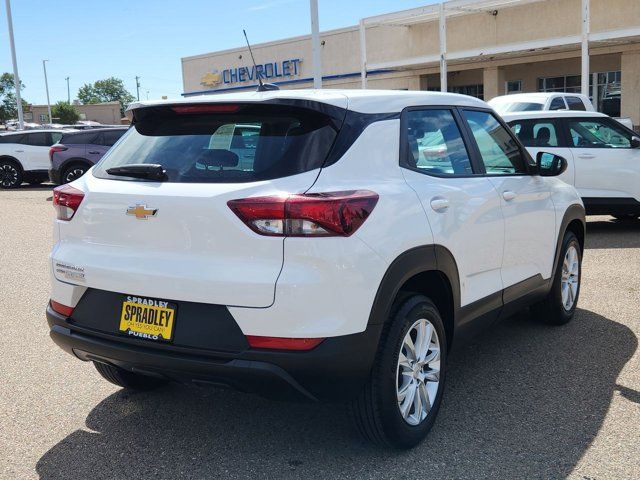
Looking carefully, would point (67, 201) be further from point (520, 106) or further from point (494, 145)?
point (520, 106)

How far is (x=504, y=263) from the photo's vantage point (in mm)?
4520

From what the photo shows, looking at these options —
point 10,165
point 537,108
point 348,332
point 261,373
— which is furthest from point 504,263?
point 10,165

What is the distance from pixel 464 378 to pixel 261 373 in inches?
77.0

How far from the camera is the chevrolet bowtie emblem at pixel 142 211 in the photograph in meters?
3.32

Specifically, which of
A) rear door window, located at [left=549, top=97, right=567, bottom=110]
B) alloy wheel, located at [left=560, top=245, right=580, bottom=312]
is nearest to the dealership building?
rear door window, located at [left=549, top=97, right=567, bottom=110]

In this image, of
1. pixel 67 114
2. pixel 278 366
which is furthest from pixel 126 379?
pixel 67 114

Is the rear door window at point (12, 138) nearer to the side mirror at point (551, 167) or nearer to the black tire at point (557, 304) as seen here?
the black tire at point (557, 304)

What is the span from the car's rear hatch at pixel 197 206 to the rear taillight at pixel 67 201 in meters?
0.04

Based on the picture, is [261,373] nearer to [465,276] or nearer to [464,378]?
[465,276]

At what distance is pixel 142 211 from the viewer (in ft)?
11.0

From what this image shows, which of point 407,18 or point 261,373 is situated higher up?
point 407,18

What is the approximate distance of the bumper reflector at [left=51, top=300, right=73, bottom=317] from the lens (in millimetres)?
3659

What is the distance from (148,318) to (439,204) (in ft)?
5.23

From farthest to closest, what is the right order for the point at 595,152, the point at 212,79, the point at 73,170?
1. the point at 212,79
2. the point at 73,170
3. the point at 595,152
